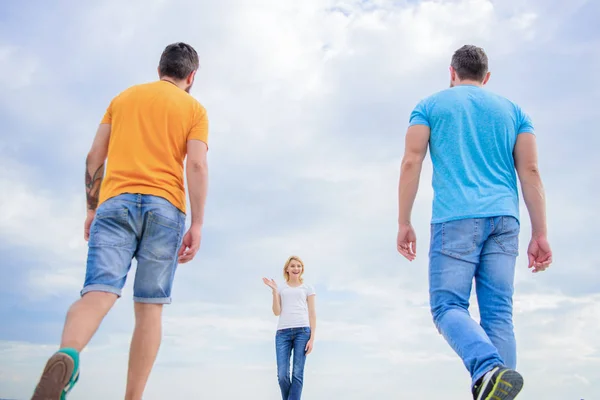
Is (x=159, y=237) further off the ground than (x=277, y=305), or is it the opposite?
(x=277, y=305)

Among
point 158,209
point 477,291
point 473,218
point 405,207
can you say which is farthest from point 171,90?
point 477,291

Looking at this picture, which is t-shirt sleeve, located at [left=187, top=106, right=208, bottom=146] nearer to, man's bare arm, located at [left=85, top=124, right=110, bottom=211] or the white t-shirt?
man's bare arm, located at [left=85, top=124, right=110, bottom=211]

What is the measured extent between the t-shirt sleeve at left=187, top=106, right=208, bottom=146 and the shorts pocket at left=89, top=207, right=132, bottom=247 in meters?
0.87

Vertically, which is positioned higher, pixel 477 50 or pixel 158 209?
pixel 477 50

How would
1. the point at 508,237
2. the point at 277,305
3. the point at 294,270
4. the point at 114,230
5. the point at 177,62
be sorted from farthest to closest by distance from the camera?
the point at 294,270, the point at 277,305, the point at 177,62, the point at 508,237, the point at 114,230

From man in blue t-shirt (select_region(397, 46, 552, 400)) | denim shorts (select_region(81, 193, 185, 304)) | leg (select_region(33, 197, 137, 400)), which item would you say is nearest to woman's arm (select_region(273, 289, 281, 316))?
man in blue t-shirt (select_region(397, 46, 552, 400))

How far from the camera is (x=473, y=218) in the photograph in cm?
492

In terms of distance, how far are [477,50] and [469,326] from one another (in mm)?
2518

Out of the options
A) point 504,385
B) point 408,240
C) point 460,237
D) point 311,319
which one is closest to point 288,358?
point 311,319

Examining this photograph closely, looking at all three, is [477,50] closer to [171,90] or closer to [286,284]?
[171,90]

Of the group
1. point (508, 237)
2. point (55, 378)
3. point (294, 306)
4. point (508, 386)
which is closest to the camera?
point (55, 378)

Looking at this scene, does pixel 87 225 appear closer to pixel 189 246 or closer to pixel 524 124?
pixel 189 246

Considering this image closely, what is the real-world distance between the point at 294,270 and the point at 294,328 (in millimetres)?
1023

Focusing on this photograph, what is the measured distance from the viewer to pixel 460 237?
4.89 m
